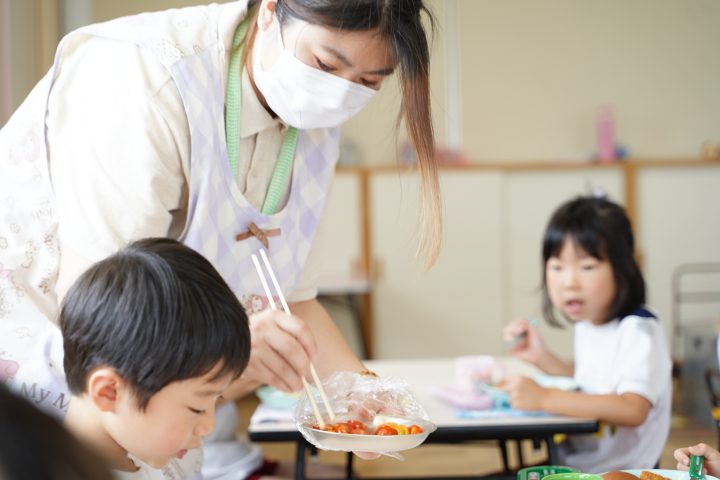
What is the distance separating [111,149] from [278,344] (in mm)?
353

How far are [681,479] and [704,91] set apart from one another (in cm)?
489

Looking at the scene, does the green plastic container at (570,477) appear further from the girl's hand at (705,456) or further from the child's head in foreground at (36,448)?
the child's head in foreground at (36,448)

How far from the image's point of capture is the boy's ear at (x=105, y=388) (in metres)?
1.06

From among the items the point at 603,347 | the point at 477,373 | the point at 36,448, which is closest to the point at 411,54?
the point at 36,448

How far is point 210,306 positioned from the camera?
109 cm

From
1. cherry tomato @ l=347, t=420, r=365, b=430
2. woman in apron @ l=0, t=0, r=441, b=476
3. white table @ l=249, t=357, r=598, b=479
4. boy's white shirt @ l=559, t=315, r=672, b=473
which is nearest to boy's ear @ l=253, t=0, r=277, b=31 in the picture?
woman in apron @ l=0, t=0, r=441, b=476

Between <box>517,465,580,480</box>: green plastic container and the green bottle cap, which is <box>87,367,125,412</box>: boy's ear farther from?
the green bottle cap

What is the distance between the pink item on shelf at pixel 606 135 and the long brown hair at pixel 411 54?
429cm

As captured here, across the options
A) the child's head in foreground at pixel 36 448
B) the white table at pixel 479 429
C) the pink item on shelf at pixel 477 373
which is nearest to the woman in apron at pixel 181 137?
the white table at pixel 479 429

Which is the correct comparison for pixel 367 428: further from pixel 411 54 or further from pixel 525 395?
pixel 525 395

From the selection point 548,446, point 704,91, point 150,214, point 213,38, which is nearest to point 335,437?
point 150,214

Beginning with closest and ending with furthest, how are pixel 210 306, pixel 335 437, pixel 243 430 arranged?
pixel 210 306 < pixel 335 437 < pixel 243 430

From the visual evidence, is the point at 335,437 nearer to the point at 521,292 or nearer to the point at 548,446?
the point at 548,446

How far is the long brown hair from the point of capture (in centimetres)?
128
